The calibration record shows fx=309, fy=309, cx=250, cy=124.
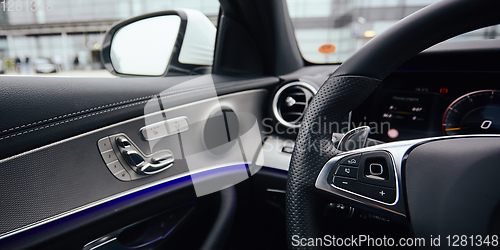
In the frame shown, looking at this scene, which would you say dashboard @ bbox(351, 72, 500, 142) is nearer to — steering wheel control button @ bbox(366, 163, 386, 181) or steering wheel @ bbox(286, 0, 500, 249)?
steering wheel @ bbox(286, 0, 500, 249)

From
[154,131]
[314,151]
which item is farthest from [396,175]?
[154,131]

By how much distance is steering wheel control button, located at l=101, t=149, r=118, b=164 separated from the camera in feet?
3.30

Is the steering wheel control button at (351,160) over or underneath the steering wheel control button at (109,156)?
over

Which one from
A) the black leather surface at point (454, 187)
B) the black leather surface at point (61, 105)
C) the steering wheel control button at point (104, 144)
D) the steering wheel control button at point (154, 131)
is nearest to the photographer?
the black leather surface at point (454, 187)

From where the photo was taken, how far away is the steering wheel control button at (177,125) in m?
1.19

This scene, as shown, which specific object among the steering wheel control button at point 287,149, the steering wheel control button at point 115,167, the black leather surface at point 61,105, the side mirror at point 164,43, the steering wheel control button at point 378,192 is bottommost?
the steering wheel control button at point 287,149

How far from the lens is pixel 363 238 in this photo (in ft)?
2.57

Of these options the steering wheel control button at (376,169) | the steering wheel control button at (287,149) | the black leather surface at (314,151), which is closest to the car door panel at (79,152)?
the steering wheel control button at (287,149)

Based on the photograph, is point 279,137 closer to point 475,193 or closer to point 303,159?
point 303,159

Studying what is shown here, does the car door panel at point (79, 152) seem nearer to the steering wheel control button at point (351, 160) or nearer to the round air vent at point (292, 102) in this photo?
the round air vent at point (292, 102)

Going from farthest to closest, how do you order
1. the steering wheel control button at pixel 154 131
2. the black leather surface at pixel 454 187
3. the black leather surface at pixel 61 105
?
1. the steering wheel control button at pixel 154 131
2. the black leather surface at pixel 61 105
3. the black leather surface at pixel 454 187

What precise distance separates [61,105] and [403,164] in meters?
0.95

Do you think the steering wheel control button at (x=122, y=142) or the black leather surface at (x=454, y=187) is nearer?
the black leather surface at (x=454, y=187)

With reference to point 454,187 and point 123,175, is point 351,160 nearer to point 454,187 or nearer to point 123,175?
point 454,187
